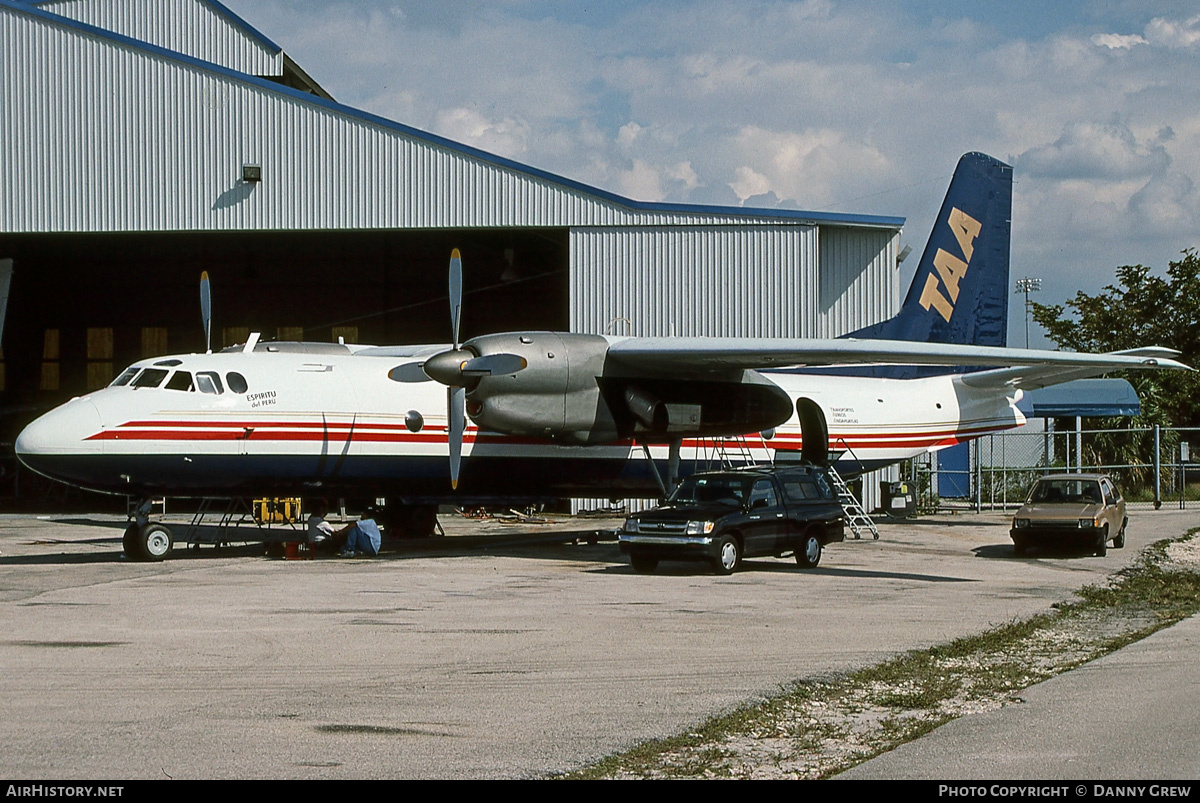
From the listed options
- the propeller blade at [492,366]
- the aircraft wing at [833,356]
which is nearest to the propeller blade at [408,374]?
the propeller blade at [492,366]

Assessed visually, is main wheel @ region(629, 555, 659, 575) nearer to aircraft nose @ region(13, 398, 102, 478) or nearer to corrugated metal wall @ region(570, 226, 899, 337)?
aircraft nose @ region(13, 398, 102, 478)

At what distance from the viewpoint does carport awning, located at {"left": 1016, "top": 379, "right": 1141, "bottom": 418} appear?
140ft

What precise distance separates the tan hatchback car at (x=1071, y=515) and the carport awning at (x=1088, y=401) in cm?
1912

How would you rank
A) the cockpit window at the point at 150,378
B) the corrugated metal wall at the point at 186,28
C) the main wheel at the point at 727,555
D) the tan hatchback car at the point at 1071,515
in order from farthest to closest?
the corrugated metal wall at the point at 186,28, the tan hatchback car at the point at 1071,515, the cockpit window at the point at 150,378, the main wheel at the point at 727,555

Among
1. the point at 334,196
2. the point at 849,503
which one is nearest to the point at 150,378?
the point at 334,196

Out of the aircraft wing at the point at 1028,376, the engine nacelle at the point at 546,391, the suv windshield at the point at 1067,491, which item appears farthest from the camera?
the aircraft wing at the point at 1028,376

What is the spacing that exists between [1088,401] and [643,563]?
28.9 metres

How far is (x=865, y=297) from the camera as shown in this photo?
116ft

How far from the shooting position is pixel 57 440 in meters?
19.3

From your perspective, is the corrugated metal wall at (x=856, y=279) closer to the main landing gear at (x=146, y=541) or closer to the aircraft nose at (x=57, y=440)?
the main landing gear at (x=146, y=541)

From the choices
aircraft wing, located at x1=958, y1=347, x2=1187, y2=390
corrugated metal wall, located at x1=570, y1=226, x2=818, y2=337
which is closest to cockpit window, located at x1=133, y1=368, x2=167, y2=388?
corrugated metal wall, located at x1=570, y1=226, x2=818, y2=337

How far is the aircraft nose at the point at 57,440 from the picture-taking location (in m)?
19.2

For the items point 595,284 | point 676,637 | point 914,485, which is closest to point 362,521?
point 676,637
